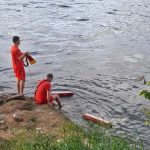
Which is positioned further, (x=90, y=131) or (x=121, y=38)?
(x=121, y=38)

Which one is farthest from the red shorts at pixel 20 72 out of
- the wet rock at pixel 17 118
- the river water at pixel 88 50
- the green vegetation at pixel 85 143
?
the green vegetation at pixel 85 143

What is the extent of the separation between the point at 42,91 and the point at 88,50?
346 inches

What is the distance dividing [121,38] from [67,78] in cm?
765

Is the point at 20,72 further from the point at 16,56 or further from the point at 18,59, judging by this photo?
the point at 16,56

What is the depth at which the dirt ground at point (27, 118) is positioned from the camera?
12854mm

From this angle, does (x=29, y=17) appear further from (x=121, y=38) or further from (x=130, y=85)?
(x=130, y=85)

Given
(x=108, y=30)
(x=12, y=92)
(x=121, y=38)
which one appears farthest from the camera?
(x=108, y=30)

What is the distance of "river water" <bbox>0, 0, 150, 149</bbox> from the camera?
1647 cm

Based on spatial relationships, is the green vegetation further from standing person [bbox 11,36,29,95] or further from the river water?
standing person [bbox 11,36,29,95]

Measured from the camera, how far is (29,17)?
31938mm

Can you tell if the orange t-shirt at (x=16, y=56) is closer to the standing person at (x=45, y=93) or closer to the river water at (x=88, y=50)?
the standing person at (x=45, y=93)

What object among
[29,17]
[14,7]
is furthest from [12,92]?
[14,7]

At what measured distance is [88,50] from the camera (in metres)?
23.8

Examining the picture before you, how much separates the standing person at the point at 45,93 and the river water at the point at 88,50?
616mm
